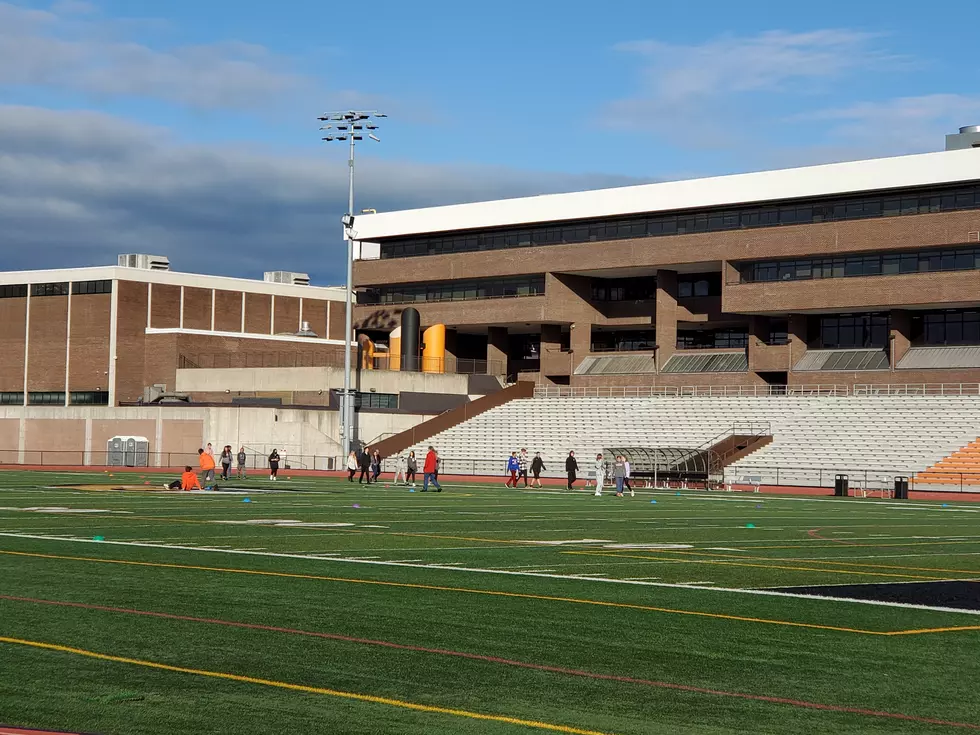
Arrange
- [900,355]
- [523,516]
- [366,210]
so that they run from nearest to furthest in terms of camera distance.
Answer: [523,516] < [900,355] < [366,210]

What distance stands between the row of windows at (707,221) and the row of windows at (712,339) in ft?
25.2

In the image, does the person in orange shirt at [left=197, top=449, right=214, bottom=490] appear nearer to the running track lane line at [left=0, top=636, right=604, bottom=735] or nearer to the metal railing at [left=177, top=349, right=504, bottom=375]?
the running track lane line at [left=0, top=636, right=604, bottom=735]

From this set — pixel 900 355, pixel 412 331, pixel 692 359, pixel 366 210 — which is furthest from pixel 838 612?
pixel 366 210

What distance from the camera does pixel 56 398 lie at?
9362 centimetres

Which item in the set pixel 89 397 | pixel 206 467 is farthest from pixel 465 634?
pixel 89 397

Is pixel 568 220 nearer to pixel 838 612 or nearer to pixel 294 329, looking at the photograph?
pixel 294 329

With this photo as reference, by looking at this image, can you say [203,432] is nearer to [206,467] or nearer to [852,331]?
[206,467]

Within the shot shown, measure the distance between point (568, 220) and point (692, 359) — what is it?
471 inches

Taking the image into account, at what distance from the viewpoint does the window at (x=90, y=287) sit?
9194cm

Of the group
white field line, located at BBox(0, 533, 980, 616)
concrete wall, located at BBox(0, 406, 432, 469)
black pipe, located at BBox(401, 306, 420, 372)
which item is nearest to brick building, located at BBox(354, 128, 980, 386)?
black pipe, located at BBox(401, 306, 420, 372)

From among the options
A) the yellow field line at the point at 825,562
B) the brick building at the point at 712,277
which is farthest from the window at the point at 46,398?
the yellow field line at the point at 825,562

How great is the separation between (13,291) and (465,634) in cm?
8940

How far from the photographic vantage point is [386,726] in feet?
29.4

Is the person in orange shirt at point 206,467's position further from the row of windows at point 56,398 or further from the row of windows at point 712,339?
the row of windows at point 56,398
